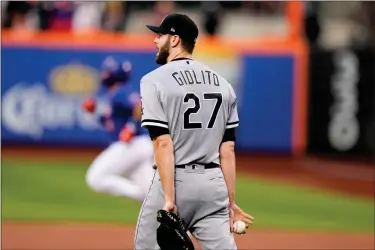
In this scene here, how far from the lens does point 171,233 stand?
4766 mm

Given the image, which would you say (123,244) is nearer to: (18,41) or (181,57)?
(181,57)

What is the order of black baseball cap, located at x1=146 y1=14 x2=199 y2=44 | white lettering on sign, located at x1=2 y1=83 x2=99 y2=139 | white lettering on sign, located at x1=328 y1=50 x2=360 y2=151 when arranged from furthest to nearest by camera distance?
white lettering on sign, located at x1=2 y1=83 x2=99 y2=139 → white lettering on sign, located at x1=328 y1=50 x2=360 y2=151 → black baseball cap, located at x1=146 y1=14 x2=199 y2=44

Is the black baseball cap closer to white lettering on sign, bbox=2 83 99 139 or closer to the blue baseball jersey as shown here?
the blue baseball jersey

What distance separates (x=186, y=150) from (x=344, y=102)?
11.8 m

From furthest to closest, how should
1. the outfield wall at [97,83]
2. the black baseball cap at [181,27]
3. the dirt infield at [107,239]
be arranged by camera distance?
the outfield wall at [97,83] → the dirt infield at [107,239] → the black baseball cap at [181,27]

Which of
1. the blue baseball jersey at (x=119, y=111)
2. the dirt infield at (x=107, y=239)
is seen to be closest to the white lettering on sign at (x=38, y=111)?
the dirt infield at (x=107, y=239)

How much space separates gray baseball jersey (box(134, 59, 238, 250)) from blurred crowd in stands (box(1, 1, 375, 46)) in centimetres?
Result: 1233

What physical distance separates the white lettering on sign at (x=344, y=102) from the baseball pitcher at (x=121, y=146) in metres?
7.73

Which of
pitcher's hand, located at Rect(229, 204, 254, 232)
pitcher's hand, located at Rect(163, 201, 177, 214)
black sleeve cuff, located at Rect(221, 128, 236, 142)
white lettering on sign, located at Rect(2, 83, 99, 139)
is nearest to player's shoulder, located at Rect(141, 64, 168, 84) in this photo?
black sleeve cuff, located at Rect(221, 128, 236, 142)

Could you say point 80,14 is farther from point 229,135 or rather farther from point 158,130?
point 158,130

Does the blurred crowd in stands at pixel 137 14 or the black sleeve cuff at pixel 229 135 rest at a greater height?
the blurred crowd in stands at pixel 137 14

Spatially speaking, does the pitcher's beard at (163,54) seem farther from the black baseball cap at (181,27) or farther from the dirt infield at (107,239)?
the dirt infield at (107,239)

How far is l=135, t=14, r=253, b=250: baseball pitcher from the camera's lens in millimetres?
4828

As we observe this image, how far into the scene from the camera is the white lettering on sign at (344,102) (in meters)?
16.2
